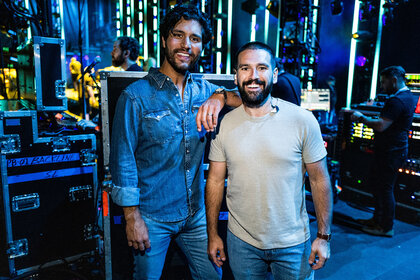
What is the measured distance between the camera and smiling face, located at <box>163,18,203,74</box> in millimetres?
1734

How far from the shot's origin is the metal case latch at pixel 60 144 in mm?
3061

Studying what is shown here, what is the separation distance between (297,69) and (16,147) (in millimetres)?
5689

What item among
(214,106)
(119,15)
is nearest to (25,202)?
(214,106)

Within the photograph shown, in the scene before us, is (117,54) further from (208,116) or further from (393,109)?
(393,109)

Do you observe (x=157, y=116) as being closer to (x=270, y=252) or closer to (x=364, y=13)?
(x=270, y=252)

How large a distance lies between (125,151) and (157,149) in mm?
182

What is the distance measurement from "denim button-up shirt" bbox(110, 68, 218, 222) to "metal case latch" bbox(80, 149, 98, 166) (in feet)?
5.67

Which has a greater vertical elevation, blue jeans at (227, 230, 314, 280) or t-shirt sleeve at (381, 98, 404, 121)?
t-shirt sleeve at (381, 98, 404, 121)

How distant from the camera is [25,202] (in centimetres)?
301

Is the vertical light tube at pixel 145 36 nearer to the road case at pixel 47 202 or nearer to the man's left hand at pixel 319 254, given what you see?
the road case at pixel 47 202

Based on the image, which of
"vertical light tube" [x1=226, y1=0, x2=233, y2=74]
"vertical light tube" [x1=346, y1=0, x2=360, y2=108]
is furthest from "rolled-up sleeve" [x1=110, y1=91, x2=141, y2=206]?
"vertical light tube" [x1=226, y1=0, x2=233, y2=74]

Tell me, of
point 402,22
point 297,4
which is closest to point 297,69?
point 297,4

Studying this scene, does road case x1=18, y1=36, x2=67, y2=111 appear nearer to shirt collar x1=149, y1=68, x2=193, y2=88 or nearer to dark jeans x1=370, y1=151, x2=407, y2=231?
shirt collar x1=149, y1=68, x2=193, y2=88

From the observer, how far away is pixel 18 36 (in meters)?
5.95
